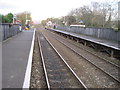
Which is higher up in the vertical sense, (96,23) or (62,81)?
(96,23)

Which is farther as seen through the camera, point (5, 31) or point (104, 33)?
point (104, 33)

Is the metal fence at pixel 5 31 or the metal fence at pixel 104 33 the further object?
the metal fence at pixel 104 33

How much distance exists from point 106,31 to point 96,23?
1548 centimetres

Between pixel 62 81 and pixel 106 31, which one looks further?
pixel 106 31

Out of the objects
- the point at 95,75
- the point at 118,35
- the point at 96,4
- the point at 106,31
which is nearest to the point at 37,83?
the point at 95,75

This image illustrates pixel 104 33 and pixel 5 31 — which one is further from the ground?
pixel 5 31

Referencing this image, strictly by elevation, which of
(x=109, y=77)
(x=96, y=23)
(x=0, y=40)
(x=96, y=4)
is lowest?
(x=109, y=77)

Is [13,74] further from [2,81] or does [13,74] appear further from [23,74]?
[2,81]

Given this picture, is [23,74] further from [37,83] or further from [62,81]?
[62,81]

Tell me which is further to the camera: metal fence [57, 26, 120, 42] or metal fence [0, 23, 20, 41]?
metal fence [57, 26, 120, 42]

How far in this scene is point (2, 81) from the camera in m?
5.50

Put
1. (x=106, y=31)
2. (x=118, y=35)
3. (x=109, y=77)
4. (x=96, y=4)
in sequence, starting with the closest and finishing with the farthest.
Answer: (x=109, y=77), (x=118, y=35), (x=106, y=31), (x=96, y=4)

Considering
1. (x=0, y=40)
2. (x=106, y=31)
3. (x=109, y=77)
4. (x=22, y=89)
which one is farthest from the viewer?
(x=106, y=31)

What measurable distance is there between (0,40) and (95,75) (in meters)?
10.9
